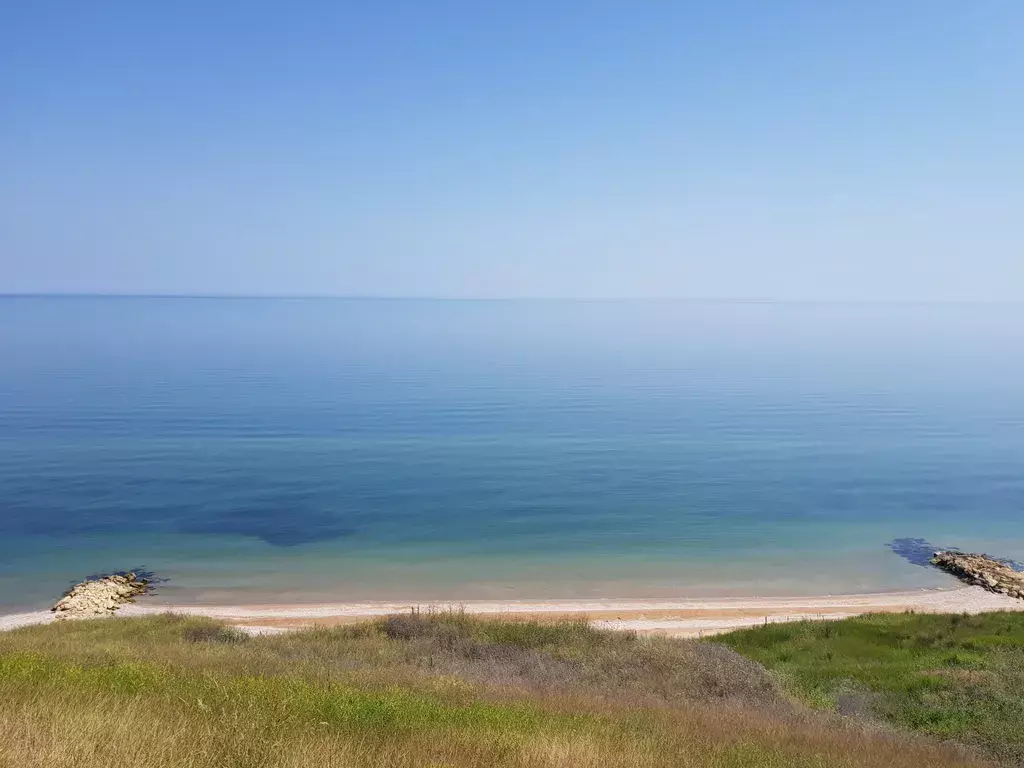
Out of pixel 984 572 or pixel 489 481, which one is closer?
pixel 984 572

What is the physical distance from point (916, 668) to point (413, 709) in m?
12.8

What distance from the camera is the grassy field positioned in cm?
623

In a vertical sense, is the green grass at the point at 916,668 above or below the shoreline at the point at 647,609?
above

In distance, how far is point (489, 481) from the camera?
45.4 metres

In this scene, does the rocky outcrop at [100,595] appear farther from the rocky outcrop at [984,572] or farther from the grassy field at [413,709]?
the rocky outcrop at [984,572]

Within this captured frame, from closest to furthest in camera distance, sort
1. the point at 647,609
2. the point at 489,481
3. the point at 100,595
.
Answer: the point at 100,595, the point at 647,609, the point at 489,481

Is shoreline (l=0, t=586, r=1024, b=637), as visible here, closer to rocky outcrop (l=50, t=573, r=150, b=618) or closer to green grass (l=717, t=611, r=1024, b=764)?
rocky outcrop (l=50, t=573, r=150, b=618)

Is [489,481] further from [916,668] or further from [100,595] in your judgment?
[916,668]

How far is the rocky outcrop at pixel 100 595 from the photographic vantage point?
1006 inches

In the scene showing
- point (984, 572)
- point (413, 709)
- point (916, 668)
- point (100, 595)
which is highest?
point (413, 709)

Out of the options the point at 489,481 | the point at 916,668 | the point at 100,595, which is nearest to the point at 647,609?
the point at 916,668

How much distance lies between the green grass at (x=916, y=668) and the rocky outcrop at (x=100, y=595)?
2161cm

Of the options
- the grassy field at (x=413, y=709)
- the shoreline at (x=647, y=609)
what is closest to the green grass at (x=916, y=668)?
the grassy field at (x=413, y=709)

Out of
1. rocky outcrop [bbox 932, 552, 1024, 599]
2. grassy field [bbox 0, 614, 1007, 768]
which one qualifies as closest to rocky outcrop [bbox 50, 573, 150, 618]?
grassy field [bbox 0, 614, 1007, 768]
